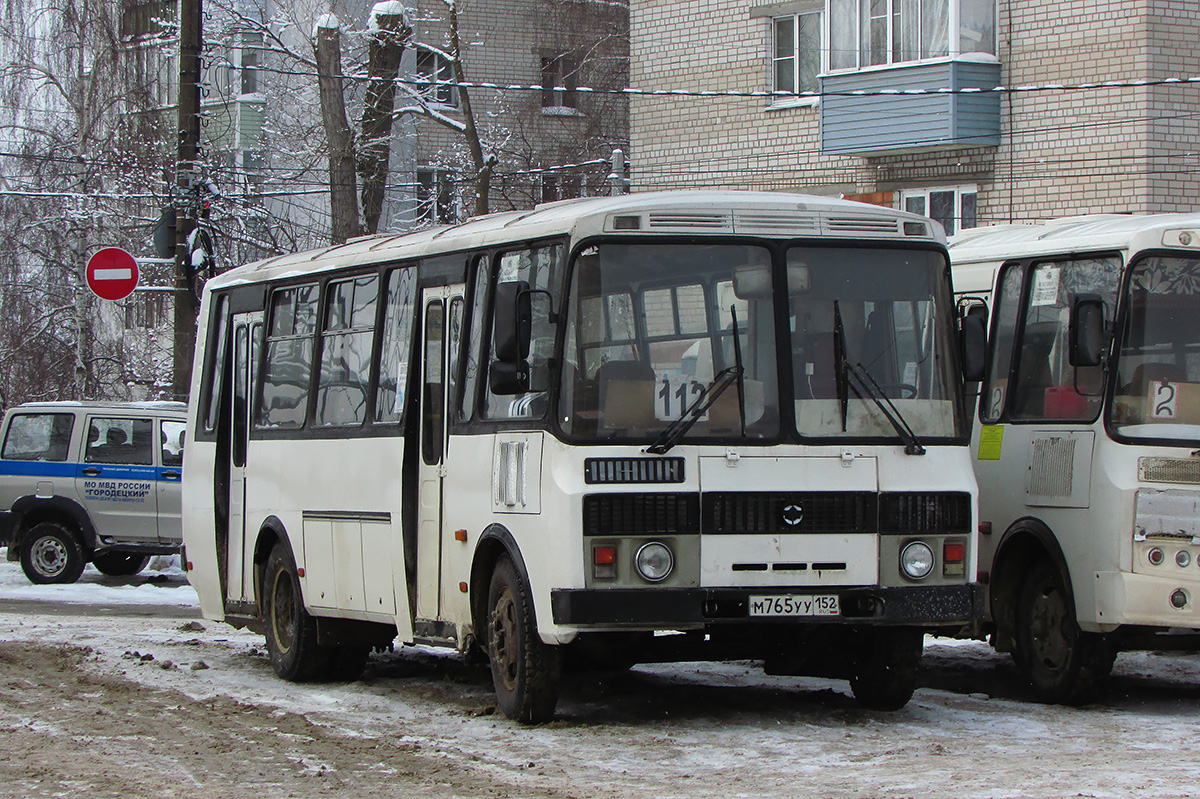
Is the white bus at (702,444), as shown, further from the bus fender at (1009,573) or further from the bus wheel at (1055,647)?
the bus fender at (1009,573)

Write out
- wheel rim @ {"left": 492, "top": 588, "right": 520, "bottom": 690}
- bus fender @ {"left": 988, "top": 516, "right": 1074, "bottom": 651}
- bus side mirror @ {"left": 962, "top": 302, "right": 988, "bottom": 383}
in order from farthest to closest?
bus fender @ {"left": 988, "top": 516, "right": 1074, "bottom": 651} < bus side mirror @ {"left": 962, "top": 302, "right": 988, "bottom": 383} < wheel rim @ {"left": 492, "top": 588, "right": 520, "bottom": 690}

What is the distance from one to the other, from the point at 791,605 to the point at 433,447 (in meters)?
2.50

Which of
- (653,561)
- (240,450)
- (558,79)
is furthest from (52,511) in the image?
(558,79)

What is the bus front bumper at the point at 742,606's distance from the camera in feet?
31.0

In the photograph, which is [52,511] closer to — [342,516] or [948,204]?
[342,516]

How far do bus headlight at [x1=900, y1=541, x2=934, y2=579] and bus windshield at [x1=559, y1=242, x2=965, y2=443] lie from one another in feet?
1.79

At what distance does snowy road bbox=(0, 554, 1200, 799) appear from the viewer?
8.20 metres

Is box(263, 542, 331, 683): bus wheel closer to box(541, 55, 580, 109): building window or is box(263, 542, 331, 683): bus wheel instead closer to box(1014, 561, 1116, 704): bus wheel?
box(1014, 561, 1116, 704): bus wheel

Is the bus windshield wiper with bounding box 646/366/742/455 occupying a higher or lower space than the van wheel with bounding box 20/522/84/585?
higher

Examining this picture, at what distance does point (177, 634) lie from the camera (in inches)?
622

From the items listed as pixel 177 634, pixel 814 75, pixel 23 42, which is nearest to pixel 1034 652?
pixel 177 634

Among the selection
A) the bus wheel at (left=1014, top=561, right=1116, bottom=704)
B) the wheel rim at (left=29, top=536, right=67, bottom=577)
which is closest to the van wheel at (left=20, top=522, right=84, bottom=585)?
the wheel rim at (left=29, top=536, right=67, bottom=577)

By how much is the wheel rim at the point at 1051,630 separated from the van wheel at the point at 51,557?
41.3 feet

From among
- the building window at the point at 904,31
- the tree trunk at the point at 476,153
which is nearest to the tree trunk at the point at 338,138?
the tree trunk at the point at 476,153
